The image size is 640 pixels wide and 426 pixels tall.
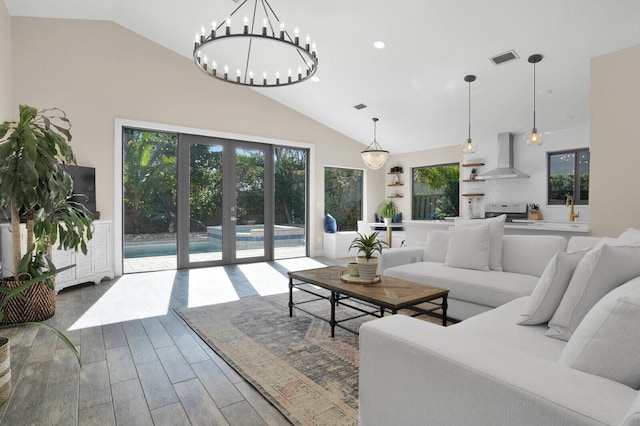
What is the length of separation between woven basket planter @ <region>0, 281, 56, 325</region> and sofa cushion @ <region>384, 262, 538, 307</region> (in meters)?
3.43

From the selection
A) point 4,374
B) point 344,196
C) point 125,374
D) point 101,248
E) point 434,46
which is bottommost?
point 125,374

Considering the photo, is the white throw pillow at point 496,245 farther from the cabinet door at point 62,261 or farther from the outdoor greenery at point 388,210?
the cabinet door at point 62,261

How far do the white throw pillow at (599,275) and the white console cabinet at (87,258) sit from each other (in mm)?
5015

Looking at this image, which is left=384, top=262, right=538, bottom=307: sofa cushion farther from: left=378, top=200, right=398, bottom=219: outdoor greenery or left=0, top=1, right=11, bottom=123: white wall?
left=0, top=1, right=11, bottom=123: white wall

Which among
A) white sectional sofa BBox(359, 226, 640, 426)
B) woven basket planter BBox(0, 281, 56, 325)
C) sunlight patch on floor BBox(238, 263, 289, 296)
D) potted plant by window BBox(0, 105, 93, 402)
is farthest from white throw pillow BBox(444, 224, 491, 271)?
woven basket planter BBox(0, 281, 56, 325)

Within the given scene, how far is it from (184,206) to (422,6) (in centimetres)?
454

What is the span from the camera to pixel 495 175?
21.6 ft

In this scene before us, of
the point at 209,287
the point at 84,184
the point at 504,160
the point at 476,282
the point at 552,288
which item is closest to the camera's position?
the point at 552,288

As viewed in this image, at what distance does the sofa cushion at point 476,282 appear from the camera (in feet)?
9.33

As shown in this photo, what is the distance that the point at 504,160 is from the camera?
262 inches

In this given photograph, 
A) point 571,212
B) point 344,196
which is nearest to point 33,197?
point 344,196

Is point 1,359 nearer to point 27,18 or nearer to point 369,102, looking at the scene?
point 27,18

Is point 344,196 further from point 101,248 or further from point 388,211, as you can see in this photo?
point 101,248

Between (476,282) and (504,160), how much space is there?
4431 millimetres
